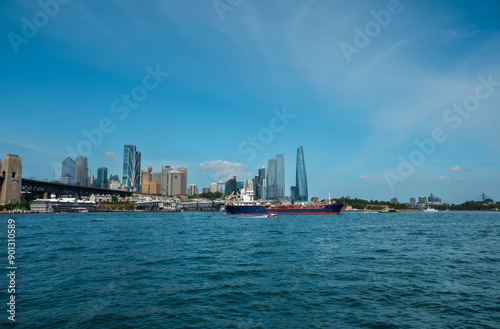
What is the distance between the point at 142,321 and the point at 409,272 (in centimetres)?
1726

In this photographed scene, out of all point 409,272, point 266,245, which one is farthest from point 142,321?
point 266,245

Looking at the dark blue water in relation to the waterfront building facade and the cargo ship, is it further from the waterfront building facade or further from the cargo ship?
the waterfront building facade

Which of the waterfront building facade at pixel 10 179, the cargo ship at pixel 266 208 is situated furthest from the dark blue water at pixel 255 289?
the waterfront building facade at pixel 10 179

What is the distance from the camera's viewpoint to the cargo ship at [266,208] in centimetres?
11106

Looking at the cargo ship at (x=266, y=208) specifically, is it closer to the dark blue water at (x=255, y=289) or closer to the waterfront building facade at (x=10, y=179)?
the dark blue water at (x=255, y=289)

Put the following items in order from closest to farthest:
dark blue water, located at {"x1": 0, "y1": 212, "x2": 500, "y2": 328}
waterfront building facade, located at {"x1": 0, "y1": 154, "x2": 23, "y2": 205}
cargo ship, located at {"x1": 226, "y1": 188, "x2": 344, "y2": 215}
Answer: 1. dark blue water, located at {"x1": 0, "y1": 212, "x2": 500, "y2": 328}
2. cargo ship, located at {"x1": 226, "y1": 188, "x2": 344, "y2": 215}
3. waterfront building facade, located at {"x1": 0, "y1": 154, "x2": 23, "y2": 205}

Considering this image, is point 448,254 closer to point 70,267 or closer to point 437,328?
point 437,328

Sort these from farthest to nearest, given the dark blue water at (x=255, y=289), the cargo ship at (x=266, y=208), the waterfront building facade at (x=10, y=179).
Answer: the waterfront building facade at (x=10, y=179) → the cargo ship at (x=266, y=208) → the dark blue water at (x=255, y=289)

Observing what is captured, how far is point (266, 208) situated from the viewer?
11169cm

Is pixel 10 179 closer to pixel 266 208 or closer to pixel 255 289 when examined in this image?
pixel 266 208

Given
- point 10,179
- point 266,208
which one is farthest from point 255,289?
point 10,179

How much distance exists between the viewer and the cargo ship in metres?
111

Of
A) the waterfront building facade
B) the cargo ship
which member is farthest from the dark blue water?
the waterfront building facade

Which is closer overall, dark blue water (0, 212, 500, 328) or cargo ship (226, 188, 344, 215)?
dark blue water (0, 212, 500, 328)
